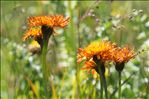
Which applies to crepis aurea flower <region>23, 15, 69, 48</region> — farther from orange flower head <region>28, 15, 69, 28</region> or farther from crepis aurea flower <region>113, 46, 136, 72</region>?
Result: crepis aurea flower <region>113, 46, 136, 72</region>

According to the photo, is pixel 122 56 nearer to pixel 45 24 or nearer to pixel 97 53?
pixel 97 53

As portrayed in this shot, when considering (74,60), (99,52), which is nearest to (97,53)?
(99,52)

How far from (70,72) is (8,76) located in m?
0.64

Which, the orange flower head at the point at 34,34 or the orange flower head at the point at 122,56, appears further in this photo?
the orange flower head at the point at 34,34

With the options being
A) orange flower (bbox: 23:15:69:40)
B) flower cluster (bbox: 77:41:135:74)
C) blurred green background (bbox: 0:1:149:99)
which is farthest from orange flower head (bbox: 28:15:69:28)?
blurred green background (bbox: 0:1:149:99)

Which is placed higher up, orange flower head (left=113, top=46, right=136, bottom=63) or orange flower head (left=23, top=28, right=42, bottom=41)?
orange flower head (left=23, top=28, right=42, bottom=41)

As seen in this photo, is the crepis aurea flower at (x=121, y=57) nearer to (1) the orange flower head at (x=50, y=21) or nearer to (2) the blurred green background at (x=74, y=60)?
(1) the orange flower head at (x=50, y=21)

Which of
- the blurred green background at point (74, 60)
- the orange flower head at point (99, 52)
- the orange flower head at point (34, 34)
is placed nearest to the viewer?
the orange flower head at point (99, 52)

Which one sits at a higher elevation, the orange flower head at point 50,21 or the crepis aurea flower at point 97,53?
the orange flower head at point 50,21

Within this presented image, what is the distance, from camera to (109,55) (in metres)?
1.39

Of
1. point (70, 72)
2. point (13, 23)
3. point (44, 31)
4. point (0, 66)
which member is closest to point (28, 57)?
point (70, 72)

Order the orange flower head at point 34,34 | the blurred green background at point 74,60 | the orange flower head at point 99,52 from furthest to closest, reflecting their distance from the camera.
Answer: the blurred green background at point 74,60 → the orange flower head at point 34,34 → the orange flower head at point 99,52

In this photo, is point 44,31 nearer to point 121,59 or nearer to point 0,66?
point 121,59

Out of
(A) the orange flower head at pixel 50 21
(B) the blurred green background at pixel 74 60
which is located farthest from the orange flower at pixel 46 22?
(B) the blurred green background at pixel 74 60
